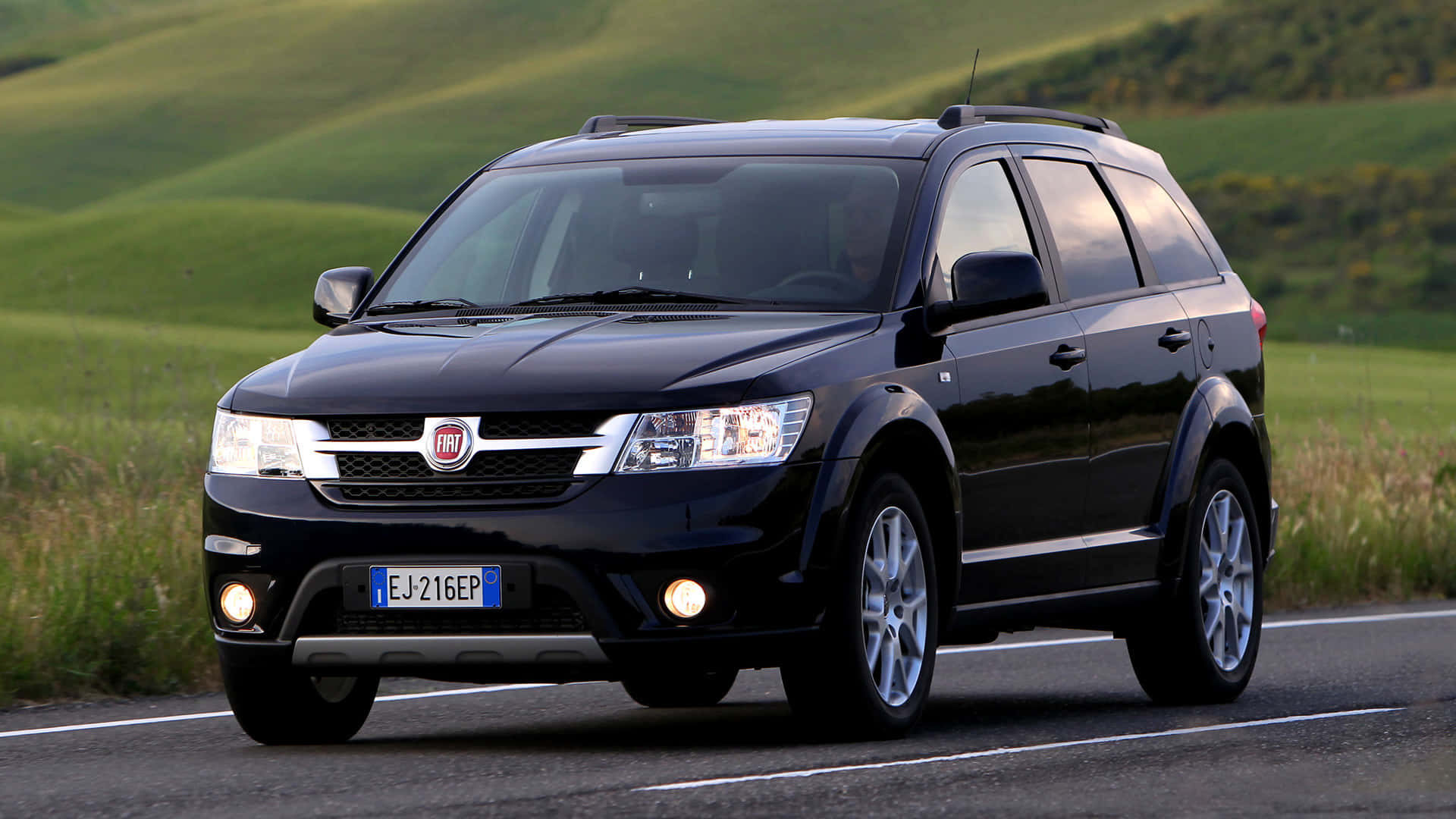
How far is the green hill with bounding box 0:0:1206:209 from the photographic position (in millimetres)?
96438

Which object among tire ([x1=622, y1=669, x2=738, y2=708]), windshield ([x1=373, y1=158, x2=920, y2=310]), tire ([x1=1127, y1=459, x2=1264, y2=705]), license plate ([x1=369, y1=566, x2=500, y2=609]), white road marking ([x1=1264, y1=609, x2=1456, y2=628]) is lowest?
white road marking ([x1=1264, y1=609, x2=1456, y2=628])

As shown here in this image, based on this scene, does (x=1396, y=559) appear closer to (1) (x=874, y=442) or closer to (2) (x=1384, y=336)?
(1) (x=874, y=442)

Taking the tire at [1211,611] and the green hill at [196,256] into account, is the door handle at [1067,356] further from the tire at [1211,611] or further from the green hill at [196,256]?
the green hill at [196,256]

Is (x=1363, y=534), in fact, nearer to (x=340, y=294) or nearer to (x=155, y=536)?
(x=155, y=536)

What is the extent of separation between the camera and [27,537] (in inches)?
463

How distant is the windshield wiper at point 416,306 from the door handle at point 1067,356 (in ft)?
6.56

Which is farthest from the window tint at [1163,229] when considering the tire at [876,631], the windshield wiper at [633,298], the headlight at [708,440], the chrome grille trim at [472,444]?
the chrome grille trim at [472,444]

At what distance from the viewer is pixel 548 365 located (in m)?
7.72

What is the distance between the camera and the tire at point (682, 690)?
393 inches

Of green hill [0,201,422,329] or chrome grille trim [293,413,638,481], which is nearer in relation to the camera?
chrome grille trim [293,413,638,481]

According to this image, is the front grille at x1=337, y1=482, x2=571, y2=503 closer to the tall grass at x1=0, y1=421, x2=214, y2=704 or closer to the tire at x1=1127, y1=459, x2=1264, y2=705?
the tall grass at x1=0, y1=421, x2=214, y2=704

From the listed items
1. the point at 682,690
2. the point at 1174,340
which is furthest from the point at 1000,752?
the point at 1174,340

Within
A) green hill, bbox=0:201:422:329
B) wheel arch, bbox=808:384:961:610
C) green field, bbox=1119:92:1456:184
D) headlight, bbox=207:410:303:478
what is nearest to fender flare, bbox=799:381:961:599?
A: wheel arch, bbox=808:384:961:610

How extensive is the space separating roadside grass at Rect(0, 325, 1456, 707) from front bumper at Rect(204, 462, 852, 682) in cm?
281
